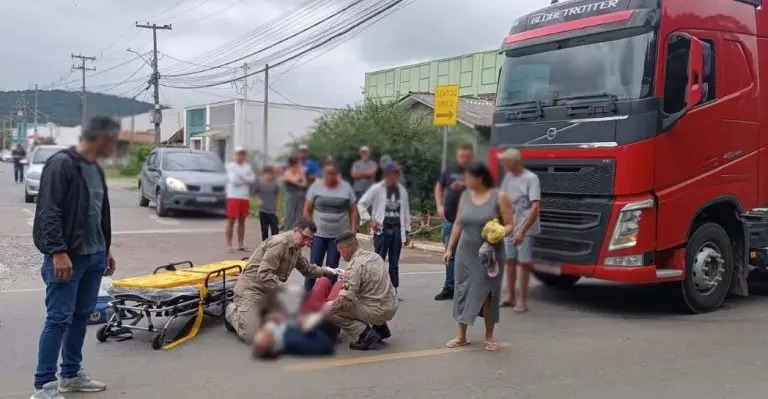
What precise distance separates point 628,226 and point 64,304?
4.51 meters

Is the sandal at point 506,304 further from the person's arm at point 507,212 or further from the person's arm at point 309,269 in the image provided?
the person's arm at point 309,269

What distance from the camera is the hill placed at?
1.72 metres

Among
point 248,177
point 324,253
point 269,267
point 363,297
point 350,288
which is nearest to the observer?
point 248,177

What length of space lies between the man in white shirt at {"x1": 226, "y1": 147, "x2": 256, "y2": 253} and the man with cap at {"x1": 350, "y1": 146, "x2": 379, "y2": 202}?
27 cm

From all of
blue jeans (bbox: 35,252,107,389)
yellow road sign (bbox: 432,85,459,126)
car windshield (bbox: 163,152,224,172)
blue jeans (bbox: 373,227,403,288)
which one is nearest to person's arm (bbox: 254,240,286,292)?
car windshield (bbox: 163,152,224,172)

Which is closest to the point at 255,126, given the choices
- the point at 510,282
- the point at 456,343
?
the point at 456,343

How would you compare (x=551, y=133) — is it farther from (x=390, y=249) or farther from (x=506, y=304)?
(x=506, y=304)

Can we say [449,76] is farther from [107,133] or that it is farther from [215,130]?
[107,133]

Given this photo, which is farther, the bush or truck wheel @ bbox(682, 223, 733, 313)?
truck wheel @ bbox(682, 223, 733, 313)

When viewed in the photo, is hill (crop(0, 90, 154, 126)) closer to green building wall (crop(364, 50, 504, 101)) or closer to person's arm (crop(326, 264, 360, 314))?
green building wall (crop(364, 50, 504, 101))

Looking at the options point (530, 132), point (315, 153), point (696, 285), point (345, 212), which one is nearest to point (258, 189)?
point (315, 153)

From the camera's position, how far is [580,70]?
5.07 m

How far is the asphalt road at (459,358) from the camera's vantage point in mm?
4934

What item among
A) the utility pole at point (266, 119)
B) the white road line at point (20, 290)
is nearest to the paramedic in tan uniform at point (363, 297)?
the utility pole at point (266, 119)
